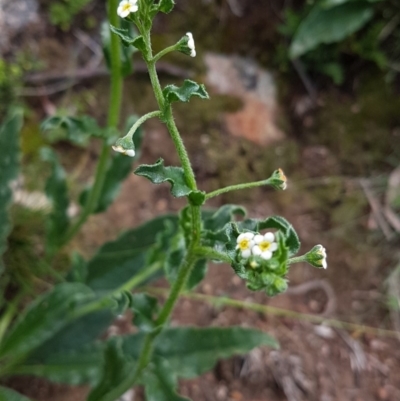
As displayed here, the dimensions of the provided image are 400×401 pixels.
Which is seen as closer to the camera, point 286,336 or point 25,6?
point 286,336

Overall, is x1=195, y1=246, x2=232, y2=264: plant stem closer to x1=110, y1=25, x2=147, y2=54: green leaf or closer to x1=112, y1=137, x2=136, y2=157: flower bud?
x1=112, y1=137, x2=136, y2=157: flower bud

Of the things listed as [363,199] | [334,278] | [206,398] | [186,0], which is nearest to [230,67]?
[186,0]

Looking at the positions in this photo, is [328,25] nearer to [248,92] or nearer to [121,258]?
[248,92]

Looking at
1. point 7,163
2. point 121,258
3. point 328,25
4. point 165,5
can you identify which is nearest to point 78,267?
point 121,258

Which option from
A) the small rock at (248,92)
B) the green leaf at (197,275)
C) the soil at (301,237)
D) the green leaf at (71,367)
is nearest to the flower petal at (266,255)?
the green leaf at (197,275)

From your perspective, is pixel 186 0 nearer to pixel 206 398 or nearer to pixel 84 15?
pixel 84 15

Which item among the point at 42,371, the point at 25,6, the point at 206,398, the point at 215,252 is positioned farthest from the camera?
the point at 25,6
